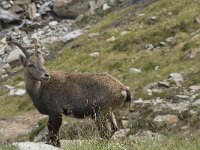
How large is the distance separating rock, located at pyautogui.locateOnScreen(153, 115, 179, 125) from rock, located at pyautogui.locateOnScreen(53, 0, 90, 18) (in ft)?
69.9

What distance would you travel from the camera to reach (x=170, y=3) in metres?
28.6

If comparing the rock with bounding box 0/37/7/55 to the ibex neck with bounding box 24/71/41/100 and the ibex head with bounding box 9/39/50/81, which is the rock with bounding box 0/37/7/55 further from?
the ibex neck with bounding box 24/71/41/100

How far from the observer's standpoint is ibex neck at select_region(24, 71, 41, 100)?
1465 cm

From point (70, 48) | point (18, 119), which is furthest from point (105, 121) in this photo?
point (70, 48)

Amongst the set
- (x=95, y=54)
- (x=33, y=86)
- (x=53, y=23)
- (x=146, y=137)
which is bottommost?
(x=53, y=23)

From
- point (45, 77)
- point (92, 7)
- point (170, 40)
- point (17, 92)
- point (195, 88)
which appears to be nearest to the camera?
point (45, 77)

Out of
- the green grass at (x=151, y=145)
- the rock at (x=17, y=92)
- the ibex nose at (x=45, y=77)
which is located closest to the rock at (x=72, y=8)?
the rock at (x=17, y=92)

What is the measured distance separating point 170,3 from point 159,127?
48.8 ft

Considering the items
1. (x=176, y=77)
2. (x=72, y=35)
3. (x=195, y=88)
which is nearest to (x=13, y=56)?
(x=72, y=35)

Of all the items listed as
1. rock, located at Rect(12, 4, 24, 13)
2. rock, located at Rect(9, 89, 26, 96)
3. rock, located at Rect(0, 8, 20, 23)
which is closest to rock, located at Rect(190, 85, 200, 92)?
rock, located at Rect(9, 89, 26, 96)

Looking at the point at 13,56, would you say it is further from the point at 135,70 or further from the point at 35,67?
the point at 35,67

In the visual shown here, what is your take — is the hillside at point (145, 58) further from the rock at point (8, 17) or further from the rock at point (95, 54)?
the rock at point (8, 17)

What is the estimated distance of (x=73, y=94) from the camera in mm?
14492

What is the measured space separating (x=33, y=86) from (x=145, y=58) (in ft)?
29.2
